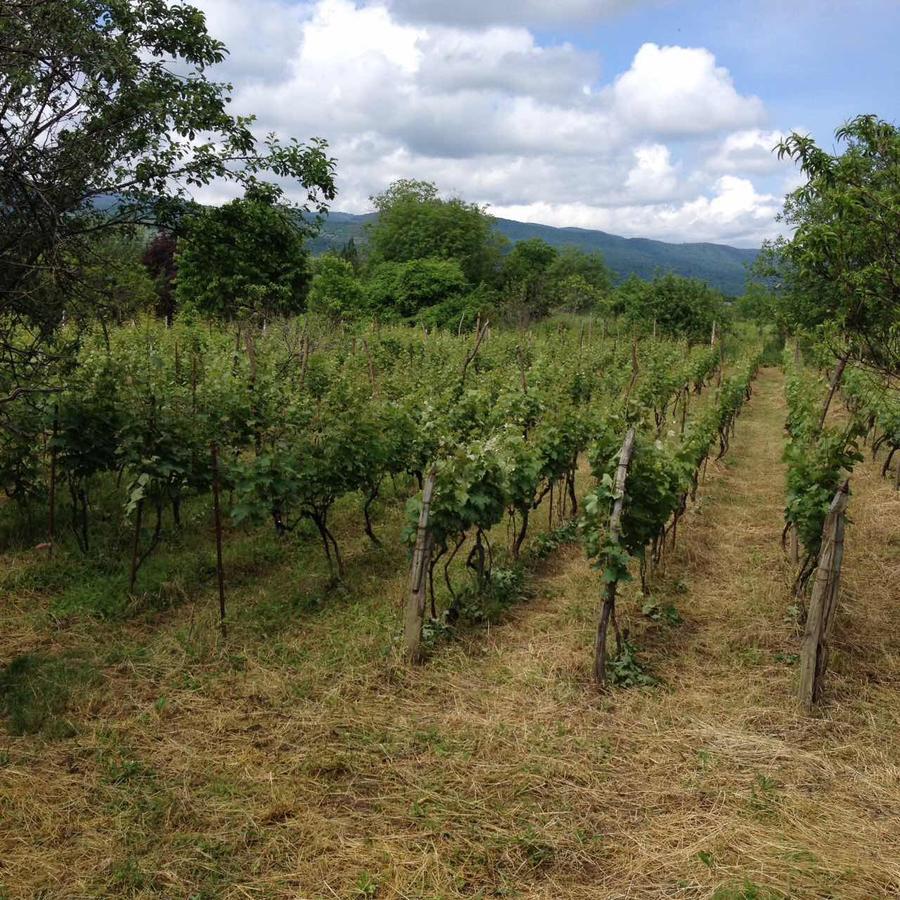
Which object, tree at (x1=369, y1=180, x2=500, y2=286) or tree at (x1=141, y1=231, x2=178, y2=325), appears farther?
tree at (x1=369, y1=180, x2=500, y2=286)

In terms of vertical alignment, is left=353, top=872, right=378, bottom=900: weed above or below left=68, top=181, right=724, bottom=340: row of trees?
below

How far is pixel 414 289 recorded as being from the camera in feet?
124

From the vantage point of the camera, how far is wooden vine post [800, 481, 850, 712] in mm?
4570

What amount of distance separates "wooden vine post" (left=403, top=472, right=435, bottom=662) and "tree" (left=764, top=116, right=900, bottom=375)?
3.44m

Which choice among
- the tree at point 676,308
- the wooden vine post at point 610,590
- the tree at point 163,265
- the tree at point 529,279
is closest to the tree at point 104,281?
the wooden vine post at point 610,590

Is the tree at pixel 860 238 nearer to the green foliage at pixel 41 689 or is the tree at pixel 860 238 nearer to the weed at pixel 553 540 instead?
the weed at pixel 553 540

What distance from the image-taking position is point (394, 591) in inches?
260

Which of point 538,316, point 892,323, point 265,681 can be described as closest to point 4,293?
point 265,681

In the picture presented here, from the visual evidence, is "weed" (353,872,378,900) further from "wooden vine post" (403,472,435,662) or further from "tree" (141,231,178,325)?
"tree" (141,231,178,325)

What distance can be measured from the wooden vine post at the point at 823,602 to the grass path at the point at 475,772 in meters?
0.26

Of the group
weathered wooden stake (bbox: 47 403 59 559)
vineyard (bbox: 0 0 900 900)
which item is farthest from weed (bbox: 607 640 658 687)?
weathered wooden stake (bbox: 47 403 59 559)

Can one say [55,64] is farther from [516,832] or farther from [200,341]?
[200,341]

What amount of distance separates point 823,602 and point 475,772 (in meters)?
2.47

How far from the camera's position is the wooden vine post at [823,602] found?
4.57m
